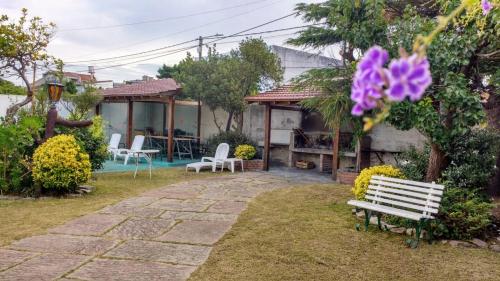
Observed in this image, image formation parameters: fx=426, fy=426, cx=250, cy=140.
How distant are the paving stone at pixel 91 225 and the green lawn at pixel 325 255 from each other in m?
1.64

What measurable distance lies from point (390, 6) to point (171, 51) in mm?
16622

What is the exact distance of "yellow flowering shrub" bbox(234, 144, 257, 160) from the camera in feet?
42.1

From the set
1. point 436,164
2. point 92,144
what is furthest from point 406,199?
point 92,144

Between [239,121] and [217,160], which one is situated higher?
[239,121]

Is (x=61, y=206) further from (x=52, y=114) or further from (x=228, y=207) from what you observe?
(x=228, y=207)

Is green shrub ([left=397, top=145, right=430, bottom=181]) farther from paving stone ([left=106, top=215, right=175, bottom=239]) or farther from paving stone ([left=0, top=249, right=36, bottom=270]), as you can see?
paving stone ([left=0, top=249, right=36, bottom=270])

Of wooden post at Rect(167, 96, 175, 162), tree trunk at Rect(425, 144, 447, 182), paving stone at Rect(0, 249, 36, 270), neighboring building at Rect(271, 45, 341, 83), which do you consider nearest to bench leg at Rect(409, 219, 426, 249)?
tree trunk at Rect(425, 144, 447, 182)

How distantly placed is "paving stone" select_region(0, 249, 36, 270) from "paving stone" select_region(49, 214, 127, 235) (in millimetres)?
878

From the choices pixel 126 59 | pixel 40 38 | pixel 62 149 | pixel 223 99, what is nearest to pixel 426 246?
pixel 62 149

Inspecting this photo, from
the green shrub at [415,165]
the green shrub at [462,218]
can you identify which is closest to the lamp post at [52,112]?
the green shrub at [415,165]

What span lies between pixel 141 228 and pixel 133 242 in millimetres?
673

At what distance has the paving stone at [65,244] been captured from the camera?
4539 mm

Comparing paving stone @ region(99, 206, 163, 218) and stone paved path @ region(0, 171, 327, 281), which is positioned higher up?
paving stone @ region(99, 206, 163, 218)

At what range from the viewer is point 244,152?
42.1 ft
